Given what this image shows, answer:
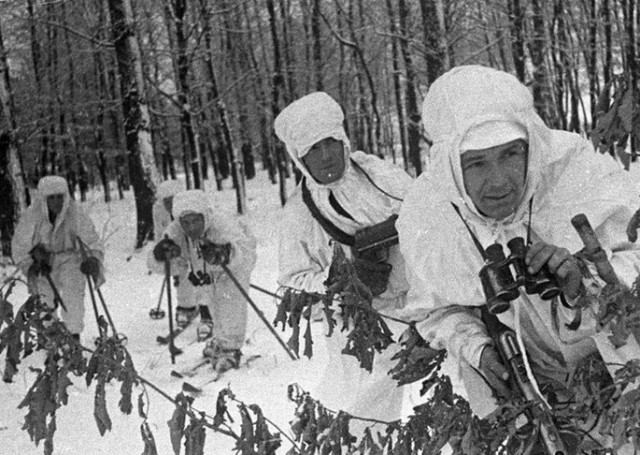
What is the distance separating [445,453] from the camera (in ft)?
14.4

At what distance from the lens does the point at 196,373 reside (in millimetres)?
6844

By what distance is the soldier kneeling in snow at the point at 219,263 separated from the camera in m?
7.01

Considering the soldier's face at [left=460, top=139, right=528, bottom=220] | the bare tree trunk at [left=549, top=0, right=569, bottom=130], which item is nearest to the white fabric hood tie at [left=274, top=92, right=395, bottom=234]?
the soldier's face at [left=460, top=139, right=528, bottom=220]

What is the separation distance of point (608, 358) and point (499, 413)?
358 millimetres

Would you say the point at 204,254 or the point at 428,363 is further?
the point at 204,254

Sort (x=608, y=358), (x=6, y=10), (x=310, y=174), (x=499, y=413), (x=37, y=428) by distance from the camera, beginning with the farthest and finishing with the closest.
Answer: (x=6, y=10) < (x=310, y=174) < (x=37, y=428) < (x=608, y=358) < (x=499, y=413)

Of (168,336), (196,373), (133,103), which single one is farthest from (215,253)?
(133,103)

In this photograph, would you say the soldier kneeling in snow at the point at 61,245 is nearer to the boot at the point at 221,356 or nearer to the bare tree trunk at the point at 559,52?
the boot at the point at 221,356

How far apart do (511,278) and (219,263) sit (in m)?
5.56

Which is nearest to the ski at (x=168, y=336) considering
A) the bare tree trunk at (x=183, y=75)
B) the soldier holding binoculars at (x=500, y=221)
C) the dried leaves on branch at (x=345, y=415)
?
the dried leaves on branch at (x=345, y=415)

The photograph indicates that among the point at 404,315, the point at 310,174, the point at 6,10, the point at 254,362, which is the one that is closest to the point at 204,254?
the point at 254,362

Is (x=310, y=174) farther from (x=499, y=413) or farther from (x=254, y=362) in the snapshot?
(x=254, y=362)

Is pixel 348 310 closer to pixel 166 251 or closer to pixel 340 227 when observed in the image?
pixel 340 227

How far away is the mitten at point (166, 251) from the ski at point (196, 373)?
1278 millimetres
